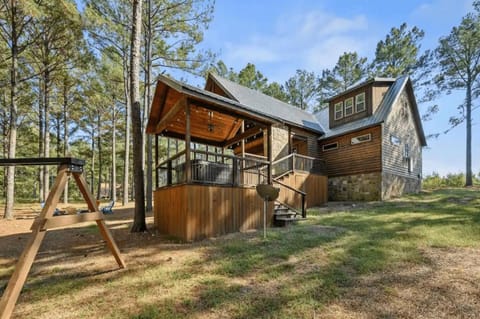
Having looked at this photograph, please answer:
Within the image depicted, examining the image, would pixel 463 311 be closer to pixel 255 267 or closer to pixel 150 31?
pixel 255 267

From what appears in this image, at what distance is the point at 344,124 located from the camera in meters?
15.1

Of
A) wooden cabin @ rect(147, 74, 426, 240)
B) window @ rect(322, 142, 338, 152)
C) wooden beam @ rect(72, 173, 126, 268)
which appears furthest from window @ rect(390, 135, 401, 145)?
wooden beam @ rect(72, 173, 126, 268)

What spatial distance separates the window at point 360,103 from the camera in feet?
47.1

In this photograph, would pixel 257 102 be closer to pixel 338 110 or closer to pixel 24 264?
pixel 338 110

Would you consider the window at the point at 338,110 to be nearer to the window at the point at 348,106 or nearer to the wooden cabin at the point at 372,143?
the wooden cabin at the point at 372,143

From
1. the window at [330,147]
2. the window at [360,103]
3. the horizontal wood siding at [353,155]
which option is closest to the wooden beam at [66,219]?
the horizontal wood siding at [353,155]

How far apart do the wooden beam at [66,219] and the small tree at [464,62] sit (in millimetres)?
22814

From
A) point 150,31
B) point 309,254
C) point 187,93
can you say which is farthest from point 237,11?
point 309,254

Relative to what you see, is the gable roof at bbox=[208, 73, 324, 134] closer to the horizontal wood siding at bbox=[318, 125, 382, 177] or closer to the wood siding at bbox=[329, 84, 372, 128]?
the wood siding at bbox=[329, 84, 372, 128]

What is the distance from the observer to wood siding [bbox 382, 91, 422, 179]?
522 inches

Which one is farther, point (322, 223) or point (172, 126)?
point (172, 126)

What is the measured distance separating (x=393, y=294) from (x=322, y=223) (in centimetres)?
464

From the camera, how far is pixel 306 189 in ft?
40.7

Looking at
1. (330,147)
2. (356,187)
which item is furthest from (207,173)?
(330,147)
